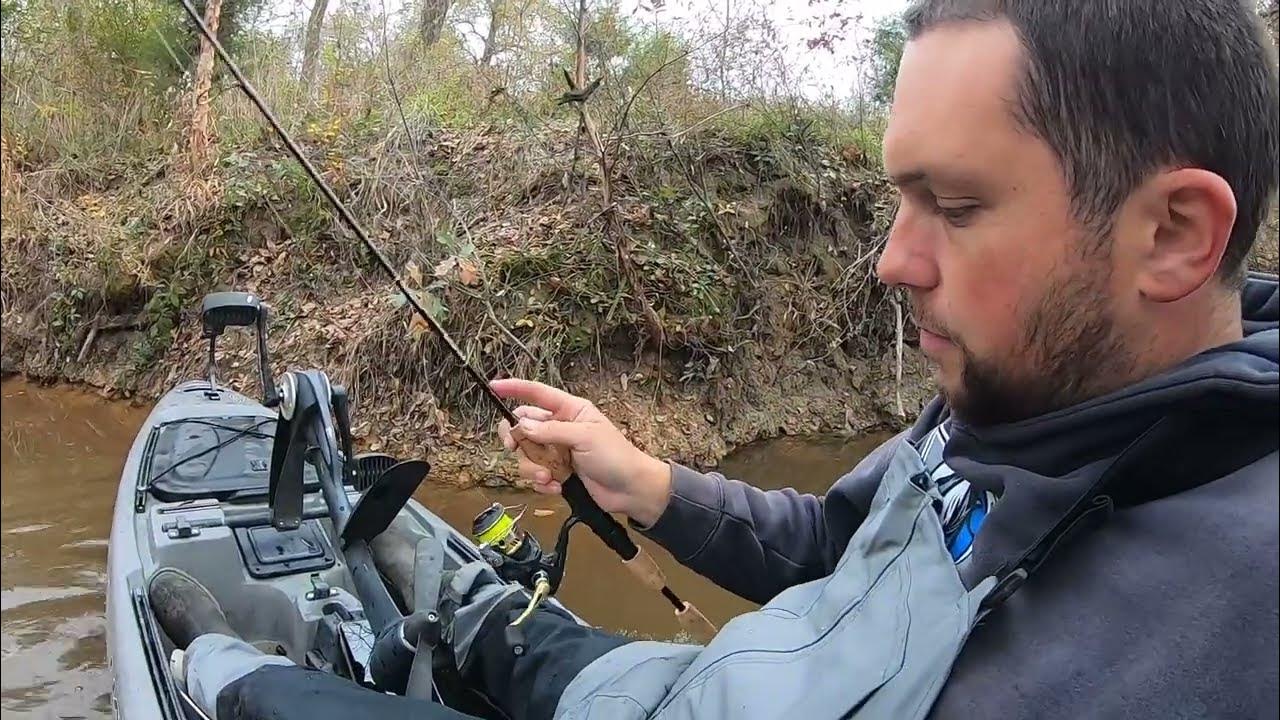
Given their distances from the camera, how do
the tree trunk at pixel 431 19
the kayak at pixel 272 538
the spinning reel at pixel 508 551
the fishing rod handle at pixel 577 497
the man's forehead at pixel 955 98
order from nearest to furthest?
the man's forehead at pixel 955 98
the fishing rod handle at pixel 577 497
the spinning reel at pixel 508 551
the kayak at pixel 272 538
the tree trunk at pixel 431 19

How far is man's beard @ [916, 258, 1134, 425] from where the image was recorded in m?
0.52

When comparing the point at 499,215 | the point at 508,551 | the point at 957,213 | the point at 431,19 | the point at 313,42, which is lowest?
the point at 508,551

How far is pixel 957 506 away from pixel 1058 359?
8.5 inches

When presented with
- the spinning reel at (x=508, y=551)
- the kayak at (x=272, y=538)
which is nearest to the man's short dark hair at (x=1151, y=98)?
the spinning reel at (x=508, y=551)

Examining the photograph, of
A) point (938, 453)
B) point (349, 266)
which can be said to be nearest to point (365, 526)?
point (938, 453)

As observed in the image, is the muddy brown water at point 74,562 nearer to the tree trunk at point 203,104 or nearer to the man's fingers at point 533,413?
the tree trunk at point 203,104

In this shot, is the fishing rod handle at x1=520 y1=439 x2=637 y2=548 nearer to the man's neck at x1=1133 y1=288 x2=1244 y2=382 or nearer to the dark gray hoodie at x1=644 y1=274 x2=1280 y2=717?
the dark gray hoodie at x1=644 y1=274 x2=1280 y2=717

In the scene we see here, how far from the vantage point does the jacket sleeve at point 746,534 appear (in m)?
0.96

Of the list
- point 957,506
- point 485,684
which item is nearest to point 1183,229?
point 957,506

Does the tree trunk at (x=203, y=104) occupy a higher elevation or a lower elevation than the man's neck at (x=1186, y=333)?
higher

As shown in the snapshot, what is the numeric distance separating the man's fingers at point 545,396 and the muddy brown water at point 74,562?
1386mm

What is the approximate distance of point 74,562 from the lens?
8.39 ft

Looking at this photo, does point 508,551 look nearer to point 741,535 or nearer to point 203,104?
point 741,535

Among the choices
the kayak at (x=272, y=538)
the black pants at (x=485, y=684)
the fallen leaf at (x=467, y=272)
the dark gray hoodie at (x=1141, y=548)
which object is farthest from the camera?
the fallen leaf at (x=467, y=272)
